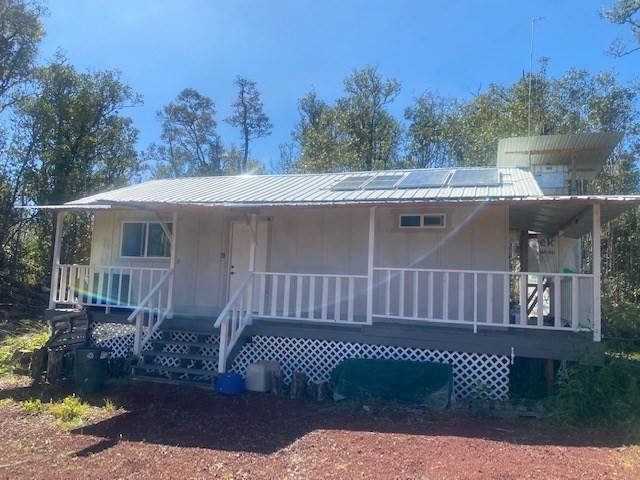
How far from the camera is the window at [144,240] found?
1083 centimetres

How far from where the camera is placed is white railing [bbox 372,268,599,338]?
23.5 ft

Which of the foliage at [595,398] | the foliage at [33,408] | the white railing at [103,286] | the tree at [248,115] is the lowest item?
the foliage at [33,408]

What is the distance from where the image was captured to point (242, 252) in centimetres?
1016

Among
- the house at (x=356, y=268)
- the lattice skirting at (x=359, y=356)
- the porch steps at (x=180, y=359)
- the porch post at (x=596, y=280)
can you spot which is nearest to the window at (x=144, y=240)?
the house at (x=356, y=268)

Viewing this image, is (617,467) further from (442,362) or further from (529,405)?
(442,362)

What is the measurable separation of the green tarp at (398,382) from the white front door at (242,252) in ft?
11.4

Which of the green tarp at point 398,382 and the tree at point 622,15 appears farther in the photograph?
the tree at point 622,15

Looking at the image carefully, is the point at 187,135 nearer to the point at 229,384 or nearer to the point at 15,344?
the point at 15,344

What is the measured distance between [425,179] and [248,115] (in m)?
22.7

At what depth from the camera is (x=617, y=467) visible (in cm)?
477

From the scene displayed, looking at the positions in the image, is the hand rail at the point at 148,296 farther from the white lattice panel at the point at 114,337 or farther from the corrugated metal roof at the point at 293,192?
the corrugated metal roof at the point at 293,192

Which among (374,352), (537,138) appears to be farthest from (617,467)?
(537,138)

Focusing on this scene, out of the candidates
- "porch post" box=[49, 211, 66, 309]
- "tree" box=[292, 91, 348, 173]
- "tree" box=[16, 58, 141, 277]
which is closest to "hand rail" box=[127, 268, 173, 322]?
"porch post" box=[49, 211, 66, 309]

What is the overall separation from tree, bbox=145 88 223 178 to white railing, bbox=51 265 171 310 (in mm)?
19589
